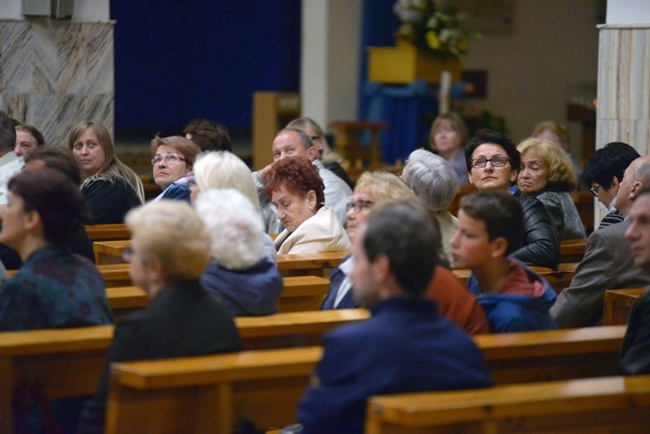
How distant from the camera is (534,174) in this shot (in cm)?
547

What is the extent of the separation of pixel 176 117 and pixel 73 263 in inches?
334

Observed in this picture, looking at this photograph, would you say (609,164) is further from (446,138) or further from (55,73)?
(55,73)

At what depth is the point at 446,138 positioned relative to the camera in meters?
8.64

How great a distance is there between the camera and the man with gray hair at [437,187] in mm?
4355

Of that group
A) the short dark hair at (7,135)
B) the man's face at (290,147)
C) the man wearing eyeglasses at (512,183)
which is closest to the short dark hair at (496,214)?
the man wearing eyeglasses at (512,183)

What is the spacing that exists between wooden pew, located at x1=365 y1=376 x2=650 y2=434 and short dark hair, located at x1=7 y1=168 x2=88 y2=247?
1.21 meters

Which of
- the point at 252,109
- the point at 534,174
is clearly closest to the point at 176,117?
the point at 252,109

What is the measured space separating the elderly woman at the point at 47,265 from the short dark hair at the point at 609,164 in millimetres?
2716

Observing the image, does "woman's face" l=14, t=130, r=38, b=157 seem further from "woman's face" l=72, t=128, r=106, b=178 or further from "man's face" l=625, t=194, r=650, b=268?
"man's face" l=625, t=194, r=650, b=268

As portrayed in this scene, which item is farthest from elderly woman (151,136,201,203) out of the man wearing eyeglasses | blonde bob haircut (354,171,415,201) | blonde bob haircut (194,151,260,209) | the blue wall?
the blue wall

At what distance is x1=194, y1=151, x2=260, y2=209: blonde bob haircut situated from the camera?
3764mm

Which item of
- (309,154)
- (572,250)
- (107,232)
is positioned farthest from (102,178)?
(572,250)

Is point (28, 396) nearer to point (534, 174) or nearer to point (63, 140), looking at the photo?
point (534, 174)

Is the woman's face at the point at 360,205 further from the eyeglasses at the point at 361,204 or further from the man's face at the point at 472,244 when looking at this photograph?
the man's face at the point at 472,244
